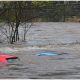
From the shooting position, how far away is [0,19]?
13.9 m

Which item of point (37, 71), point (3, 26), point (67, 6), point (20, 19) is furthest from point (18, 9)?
point (67, 6)

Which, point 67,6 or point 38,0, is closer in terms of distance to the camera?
point 38,0

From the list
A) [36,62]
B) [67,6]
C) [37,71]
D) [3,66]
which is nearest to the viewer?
[37,71]

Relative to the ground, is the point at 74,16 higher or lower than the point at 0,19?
lower

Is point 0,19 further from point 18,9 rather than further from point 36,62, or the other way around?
point 36,62

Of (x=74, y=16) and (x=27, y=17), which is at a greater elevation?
(x=27, y=17)

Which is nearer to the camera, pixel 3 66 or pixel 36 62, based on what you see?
pixel 3 66

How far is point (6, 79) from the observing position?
6895 millimetres

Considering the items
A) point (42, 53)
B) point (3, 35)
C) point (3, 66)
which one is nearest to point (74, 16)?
point (3, 35)

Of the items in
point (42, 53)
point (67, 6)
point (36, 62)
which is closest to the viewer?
point (36, 62)

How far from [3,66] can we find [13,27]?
5.80 meters

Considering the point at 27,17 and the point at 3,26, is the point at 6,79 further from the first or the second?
the point at 3,26

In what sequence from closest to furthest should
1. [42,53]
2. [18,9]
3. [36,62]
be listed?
[36,62], [42,53], [18,9]

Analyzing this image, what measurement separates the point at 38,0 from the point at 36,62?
4.65m
